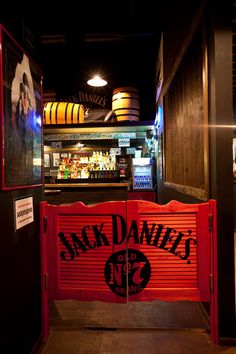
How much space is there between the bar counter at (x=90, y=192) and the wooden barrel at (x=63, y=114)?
188 centimetres

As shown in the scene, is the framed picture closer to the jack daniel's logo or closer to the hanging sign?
the jack daniel's logo

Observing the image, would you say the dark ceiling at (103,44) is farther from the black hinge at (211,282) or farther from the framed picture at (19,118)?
the black hinge at (211,282)

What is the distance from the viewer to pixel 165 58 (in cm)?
518

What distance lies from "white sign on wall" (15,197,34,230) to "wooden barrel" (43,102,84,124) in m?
4.92

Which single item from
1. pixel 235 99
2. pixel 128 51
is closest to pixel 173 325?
pixel 235 99

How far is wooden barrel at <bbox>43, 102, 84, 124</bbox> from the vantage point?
6.84 m

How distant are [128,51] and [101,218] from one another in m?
5.67

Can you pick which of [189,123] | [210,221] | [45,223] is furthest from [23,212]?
[189,123]

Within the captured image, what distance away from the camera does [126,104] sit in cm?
678

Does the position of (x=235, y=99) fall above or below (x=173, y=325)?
above

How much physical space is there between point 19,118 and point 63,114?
16.3ft

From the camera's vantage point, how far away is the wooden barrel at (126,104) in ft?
22.3

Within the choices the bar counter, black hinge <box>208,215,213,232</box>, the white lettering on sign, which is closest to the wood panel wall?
black hinge <box>208,215,213,232</box>

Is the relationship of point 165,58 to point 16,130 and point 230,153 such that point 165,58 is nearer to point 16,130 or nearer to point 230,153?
point 230,153
